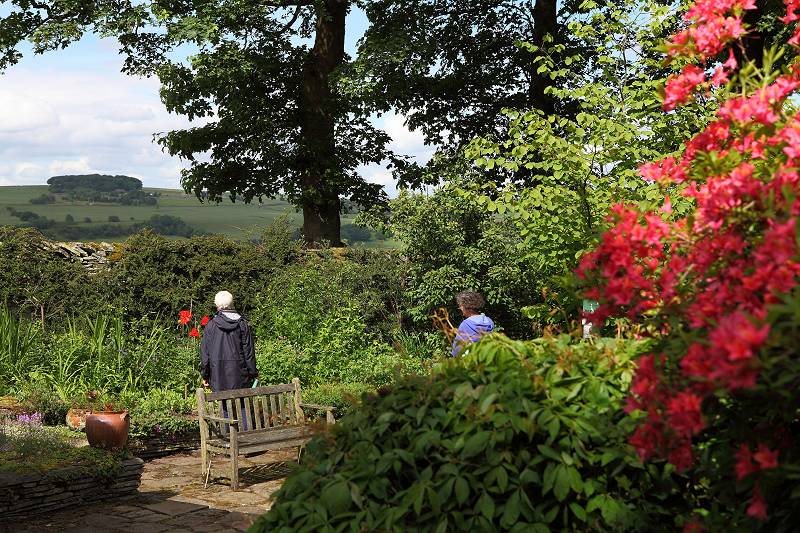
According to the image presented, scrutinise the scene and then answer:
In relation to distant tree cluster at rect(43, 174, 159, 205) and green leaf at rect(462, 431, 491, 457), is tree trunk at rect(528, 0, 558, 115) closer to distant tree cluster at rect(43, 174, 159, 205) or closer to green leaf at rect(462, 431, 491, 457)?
green leaf at rect(462, 431, 491, 457)

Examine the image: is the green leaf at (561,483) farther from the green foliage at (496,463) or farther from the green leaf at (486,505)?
the green leaf at (486,505)

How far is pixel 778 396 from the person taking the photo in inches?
97.7

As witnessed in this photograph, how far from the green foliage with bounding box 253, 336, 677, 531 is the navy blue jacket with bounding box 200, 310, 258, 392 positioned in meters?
5.45

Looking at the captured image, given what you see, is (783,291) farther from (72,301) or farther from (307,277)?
(72,301)

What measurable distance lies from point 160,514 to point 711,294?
562 cm

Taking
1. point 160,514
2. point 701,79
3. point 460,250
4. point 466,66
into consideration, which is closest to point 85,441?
point 160,514

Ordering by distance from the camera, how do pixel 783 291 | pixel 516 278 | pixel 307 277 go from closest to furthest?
pixel 783 291 < pixel 516 278 < pixel 307 277

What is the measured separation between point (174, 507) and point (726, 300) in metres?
5.85

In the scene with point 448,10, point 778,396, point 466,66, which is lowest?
point 778,396

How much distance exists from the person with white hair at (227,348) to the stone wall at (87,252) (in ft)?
18.0

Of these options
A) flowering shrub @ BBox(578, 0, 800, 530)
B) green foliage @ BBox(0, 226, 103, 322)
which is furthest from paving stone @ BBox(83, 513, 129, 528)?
green foliage @ BBox(0, 226, 103, 322)

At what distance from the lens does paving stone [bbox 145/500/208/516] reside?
7.16m

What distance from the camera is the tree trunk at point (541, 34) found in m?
17.3

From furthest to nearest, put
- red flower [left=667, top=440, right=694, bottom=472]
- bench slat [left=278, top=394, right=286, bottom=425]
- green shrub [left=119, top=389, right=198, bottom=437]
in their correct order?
1. green shrub [left=119, top=389, right=198, bottom=437]
2. bench slat [left=278, top=394, right=286, bottom=425]
3. red flower [left=667, top=440, right=694, bottom=472]
